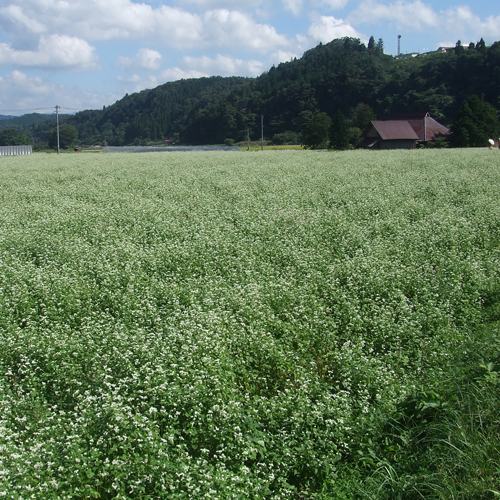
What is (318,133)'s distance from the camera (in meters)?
62.8

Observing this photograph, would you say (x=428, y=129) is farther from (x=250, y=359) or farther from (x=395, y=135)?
(x=250, y=359)

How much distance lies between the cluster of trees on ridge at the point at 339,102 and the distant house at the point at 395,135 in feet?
8.84

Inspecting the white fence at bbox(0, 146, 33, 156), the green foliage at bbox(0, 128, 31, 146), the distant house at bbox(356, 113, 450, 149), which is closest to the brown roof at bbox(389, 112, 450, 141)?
the distant house at bbox(356, 113, 450, 149)

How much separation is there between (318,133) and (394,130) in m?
9.74

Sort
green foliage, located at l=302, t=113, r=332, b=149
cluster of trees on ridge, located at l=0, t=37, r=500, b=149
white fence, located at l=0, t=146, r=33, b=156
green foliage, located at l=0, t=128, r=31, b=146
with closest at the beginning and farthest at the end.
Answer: white fence, located at l=0, t=146, r=33, b=156, green foliage, located at l=302, t=113, r=332, b=149, cluster of trees on ridge, located at l=0, t=37, r=500, b=149, green foliage, located at l=0, t=128, r=31, b=146

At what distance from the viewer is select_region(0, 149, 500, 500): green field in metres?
3.93

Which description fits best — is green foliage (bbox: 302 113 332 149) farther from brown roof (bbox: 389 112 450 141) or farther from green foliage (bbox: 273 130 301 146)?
green foliage (bbox: 273 130 301 146)

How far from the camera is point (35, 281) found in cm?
804

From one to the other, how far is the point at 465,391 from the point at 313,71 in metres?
136

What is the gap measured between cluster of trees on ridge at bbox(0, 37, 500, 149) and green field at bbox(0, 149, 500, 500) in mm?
48067

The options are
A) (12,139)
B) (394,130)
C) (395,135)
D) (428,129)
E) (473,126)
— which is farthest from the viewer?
(12,139)

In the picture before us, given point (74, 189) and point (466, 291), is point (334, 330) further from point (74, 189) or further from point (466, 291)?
point (74, 189)

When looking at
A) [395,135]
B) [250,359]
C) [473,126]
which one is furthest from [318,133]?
[250,359]

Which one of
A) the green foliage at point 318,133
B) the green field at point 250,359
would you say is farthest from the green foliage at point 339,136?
the green field at point 250,359
